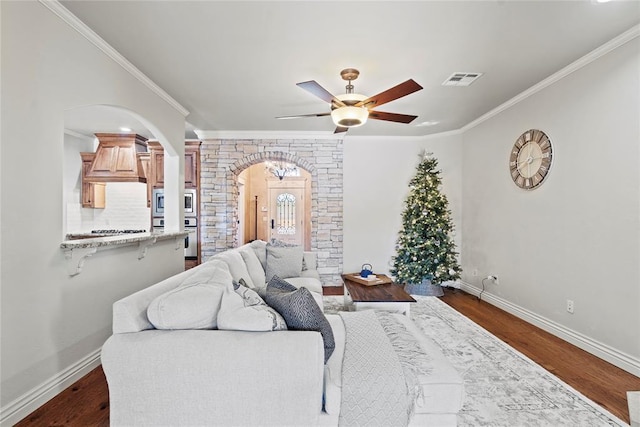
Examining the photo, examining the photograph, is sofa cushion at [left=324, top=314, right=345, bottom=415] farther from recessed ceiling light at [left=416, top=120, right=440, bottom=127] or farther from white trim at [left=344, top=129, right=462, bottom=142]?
white trim at [left=344, top=129, right=462, bottom=142]

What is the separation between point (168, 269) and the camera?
3934 millimetres

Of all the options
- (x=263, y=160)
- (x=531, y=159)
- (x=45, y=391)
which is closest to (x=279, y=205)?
(x=263, y=160)

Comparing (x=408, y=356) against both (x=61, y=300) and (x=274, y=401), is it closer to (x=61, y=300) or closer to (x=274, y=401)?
(x=274, y=401)

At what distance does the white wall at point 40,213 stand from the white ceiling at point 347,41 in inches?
14.4

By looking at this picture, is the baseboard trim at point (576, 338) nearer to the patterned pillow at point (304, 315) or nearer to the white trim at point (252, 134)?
the patterned pillow at point (304, 315)

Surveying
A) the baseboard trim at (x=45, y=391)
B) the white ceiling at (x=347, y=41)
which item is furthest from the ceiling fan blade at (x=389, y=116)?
the baseboard trim at (x=45, y=391)

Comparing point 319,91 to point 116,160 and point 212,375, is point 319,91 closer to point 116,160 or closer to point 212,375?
point 212,375

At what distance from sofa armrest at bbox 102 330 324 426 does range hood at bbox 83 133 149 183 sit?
4.84 metres

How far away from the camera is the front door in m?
9.36

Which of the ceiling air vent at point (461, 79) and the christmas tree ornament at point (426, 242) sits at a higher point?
the ceiling air vent at point (461, 79)

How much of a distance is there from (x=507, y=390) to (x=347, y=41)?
9.90 ft

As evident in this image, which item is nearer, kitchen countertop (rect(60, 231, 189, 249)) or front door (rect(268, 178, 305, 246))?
kitchen countertop (rect(60, 231, 189, 249))

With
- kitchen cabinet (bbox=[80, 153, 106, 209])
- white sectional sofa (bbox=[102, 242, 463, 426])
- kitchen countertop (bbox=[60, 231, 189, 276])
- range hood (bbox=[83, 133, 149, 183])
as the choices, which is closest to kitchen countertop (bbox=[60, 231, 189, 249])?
kitchen countertop (bbox=[60, 231, 189, 276])

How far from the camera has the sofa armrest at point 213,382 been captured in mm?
1506
